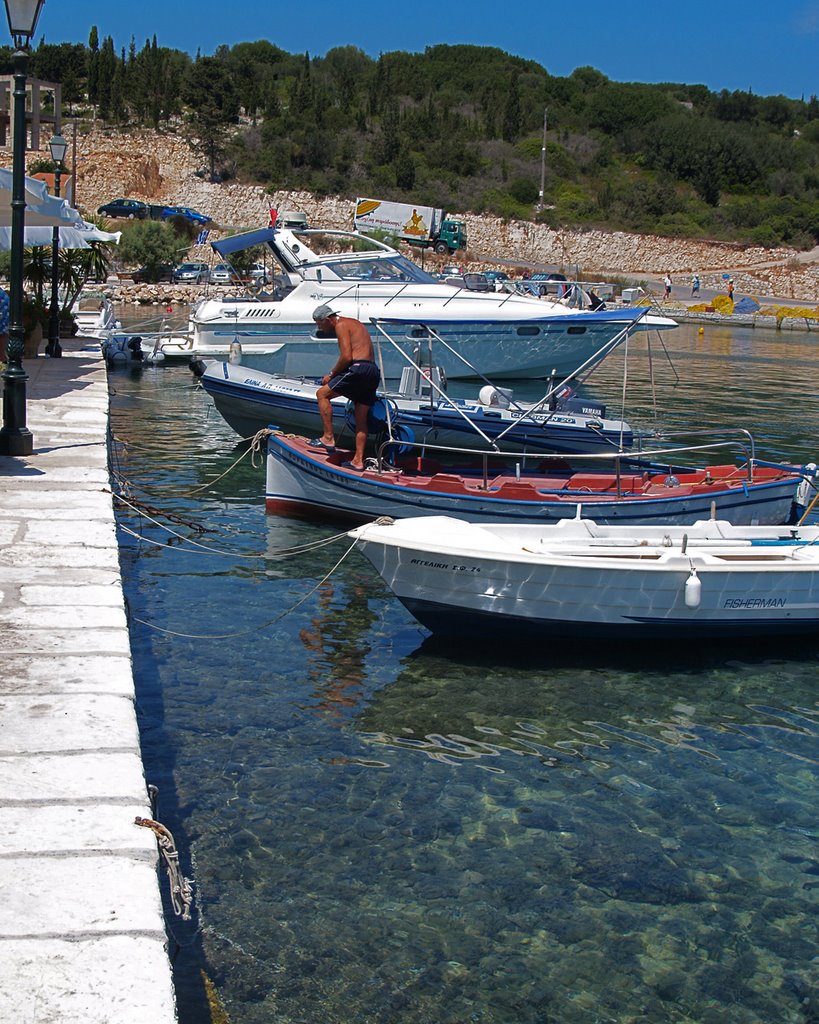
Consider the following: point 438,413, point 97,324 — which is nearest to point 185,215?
point 97,324

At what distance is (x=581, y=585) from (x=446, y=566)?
2.94ft

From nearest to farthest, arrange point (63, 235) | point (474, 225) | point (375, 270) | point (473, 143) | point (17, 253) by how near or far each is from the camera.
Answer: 1. point (17, 253)
2. point (63, 235)
3. point (375, 270)
4. point (474, 225)
5. point (473, 143)

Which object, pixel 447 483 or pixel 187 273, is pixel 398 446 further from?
pixel 187 273

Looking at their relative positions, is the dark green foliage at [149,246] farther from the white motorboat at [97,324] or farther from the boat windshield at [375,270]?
the boat windshield at [375,270]

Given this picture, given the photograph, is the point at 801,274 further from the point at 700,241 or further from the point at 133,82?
the point at 133,82

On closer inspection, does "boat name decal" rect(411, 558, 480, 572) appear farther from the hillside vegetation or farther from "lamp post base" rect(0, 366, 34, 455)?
the hillside vegetation

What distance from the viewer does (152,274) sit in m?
49.6

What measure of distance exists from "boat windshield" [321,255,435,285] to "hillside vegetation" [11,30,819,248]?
49.3 m

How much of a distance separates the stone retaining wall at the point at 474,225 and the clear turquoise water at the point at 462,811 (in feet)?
188

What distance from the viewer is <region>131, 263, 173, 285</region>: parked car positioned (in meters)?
49.3

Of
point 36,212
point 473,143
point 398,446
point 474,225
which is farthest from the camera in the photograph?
point 473,143

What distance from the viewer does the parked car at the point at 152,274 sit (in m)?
49.3

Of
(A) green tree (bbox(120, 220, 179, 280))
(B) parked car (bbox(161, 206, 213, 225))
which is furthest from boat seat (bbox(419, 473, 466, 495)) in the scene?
(B) parked car (bbox(161, 206, 213, 225))

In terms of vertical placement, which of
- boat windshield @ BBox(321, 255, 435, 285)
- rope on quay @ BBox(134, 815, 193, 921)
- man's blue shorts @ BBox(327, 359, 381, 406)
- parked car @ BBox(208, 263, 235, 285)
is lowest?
rope on quay @ BBox(134, 815, 193, 921)
